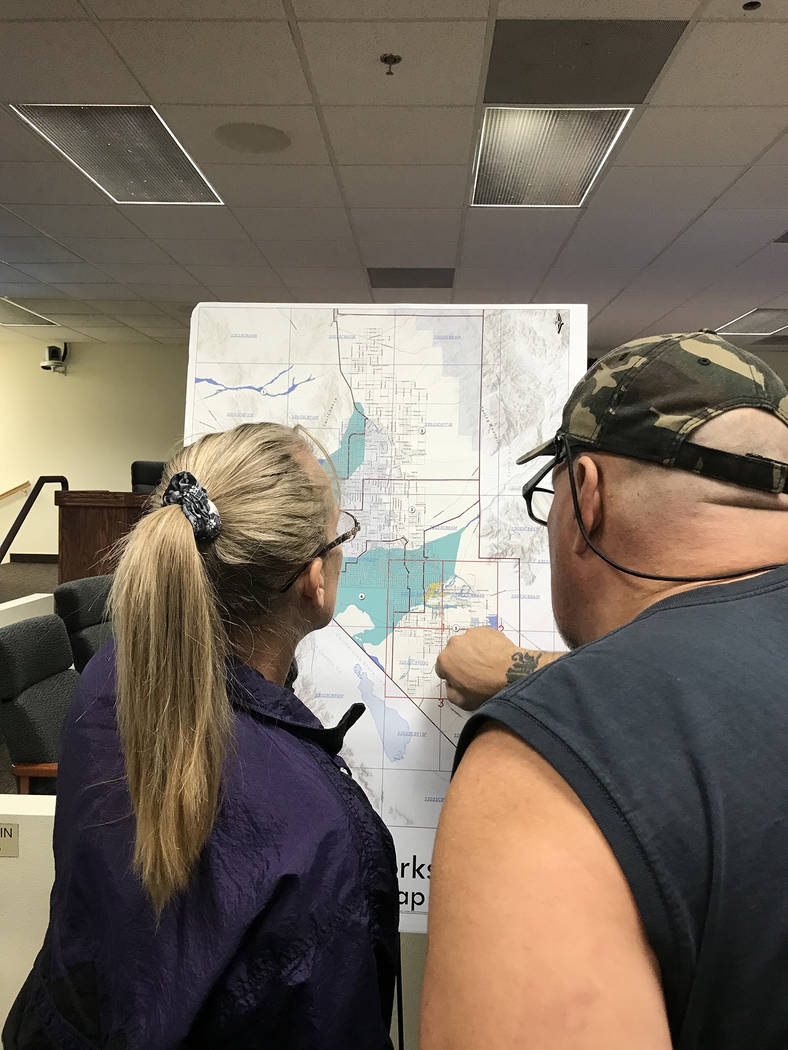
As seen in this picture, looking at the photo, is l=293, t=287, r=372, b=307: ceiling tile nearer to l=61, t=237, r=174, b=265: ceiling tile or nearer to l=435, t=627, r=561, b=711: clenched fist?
l=61, t=237, r=174, b=265: ceiling tile

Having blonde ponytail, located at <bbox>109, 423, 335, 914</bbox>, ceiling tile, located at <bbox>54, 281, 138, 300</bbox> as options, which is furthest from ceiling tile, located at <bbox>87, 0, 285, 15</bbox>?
ceiling tile, located at <bbox>54, 281, 138, 300</bbox>

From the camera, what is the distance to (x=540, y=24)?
2309 mm

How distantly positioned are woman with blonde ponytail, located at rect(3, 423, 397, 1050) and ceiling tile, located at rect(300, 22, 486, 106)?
224 cm

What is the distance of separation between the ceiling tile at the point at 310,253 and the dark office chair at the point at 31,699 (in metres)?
3.20

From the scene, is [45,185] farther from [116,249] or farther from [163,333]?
[163,333]

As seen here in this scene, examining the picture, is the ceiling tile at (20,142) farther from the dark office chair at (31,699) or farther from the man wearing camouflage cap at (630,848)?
the man wearing camouflage cap at (630,848)

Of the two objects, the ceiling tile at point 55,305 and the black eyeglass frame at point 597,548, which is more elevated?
the ceiling tile at point 55,305

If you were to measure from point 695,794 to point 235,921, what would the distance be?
415 mm

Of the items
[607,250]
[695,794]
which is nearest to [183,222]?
[607,250]

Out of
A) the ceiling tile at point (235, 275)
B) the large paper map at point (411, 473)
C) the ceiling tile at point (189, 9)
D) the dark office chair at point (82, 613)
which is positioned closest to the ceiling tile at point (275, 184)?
the ceiling tile at point (189, 9)

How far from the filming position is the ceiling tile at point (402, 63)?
2.36 meters

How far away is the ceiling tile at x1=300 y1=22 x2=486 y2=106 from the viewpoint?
236 cm

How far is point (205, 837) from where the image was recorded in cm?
64

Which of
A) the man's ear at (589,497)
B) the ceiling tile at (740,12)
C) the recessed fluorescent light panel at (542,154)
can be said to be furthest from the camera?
the recessed fluorescent light panel at (542,154)
